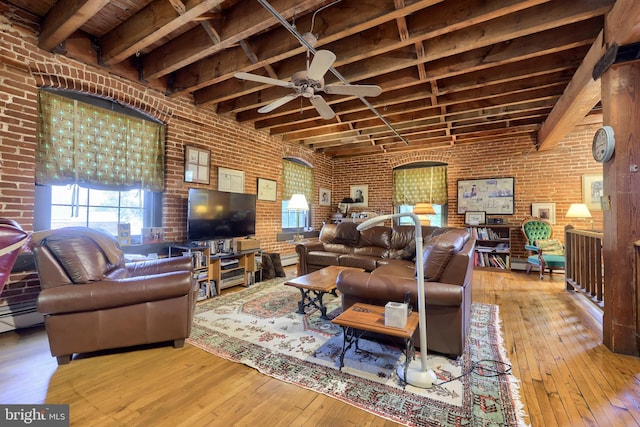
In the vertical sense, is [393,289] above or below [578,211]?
below

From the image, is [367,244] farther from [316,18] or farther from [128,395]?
[128,395]

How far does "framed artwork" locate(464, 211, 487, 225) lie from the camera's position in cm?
576

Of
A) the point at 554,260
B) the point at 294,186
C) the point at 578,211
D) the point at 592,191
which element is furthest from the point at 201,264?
the point at 592,191

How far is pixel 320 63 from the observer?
2.06m

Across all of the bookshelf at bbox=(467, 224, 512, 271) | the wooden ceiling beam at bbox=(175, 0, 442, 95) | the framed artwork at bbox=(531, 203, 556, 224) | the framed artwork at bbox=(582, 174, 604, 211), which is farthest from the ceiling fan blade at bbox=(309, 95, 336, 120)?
the framed artwork at bbox=(582, 174, 604, 211)

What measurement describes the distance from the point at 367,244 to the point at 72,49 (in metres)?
4.35

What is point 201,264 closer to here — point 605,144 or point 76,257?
point 76,257

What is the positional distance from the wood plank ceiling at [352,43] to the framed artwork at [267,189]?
54.3 inches

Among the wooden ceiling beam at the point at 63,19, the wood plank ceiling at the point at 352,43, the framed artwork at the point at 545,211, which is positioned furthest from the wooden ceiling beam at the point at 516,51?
the framed artwork at the point at 545,211

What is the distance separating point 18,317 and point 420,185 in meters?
6.65

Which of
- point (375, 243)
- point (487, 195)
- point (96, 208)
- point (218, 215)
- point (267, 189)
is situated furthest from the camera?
point (487, 195)

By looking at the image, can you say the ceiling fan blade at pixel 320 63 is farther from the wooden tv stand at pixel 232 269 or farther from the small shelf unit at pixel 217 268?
the wooden tv stand at pixel 232 269

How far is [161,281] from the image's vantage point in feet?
7.00

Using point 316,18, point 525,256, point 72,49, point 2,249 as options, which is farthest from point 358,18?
point 525,256
